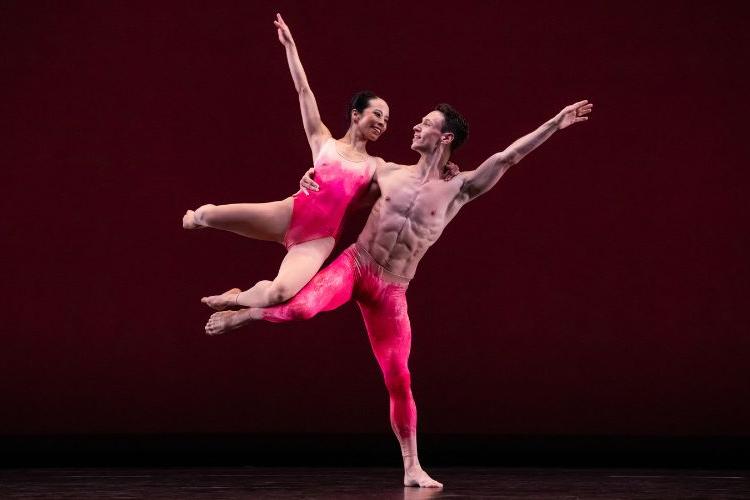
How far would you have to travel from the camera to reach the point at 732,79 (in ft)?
20.8

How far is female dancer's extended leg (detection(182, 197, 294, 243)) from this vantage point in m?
4.54

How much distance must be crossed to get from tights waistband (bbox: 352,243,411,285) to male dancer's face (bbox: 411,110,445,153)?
0.48 m

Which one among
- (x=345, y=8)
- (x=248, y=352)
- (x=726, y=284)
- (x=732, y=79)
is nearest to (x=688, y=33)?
(x=732, y=79)

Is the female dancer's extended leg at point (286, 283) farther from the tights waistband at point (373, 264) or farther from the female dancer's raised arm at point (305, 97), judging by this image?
the female dancer's raised arm at point (305, 97)

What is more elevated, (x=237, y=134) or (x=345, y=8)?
(x=345, y=8)

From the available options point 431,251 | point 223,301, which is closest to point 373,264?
point 223,301

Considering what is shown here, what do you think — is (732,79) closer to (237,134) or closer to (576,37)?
(576,37)

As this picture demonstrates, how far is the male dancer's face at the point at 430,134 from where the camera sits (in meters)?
4.71

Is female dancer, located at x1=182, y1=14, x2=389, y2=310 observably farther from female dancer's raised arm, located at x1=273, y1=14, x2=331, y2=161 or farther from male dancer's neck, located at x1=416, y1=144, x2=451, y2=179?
male dancer's neck, located at x1=416, y1=144, x2=451, y2=179

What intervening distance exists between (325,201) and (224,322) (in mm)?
641

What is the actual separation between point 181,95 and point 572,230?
2.26 m

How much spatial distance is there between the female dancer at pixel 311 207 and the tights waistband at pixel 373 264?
13cm

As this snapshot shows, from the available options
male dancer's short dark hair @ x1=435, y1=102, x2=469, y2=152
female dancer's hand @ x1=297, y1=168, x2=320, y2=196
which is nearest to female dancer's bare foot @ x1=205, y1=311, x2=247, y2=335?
female dancer's hand @ x1=297, y1=168, x2=320, y2=196

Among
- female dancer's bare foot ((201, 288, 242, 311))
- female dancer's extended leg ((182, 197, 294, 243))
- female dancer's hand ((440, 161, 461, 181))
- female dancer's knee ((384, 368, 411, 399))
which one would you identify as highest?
female dancer's hand ((440, 161, 461, 181))
